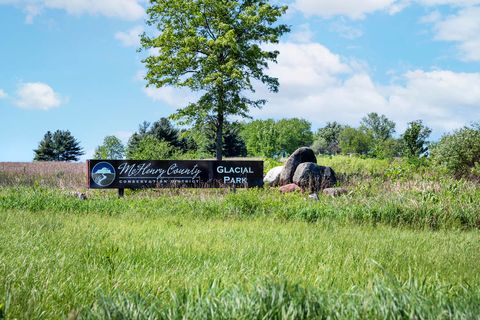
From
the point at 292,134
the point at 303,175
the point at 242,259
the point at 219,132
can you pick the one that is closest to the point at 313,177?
the point at 303,175

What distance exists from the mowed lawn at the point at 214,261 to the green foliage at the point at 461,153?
50.6 feet

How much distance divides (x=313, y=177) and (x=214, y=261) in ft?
52.4

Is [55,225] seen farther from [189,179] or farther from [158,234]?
[189,179]

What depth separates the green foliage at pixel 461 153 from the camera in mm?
24328

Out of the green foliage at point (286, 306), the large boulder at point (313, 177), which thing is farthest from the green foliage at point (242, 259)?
the large boulder at point (313, 177)

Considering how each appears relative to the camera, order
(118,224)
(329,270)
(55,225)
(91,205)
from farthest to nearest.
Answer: (91,205)
(118,224)
(55,225)
(329,270)

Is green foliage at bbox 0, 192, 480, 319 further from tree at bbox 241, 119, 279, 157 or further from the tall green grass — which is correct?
tree at bbox 241, 119, 279, 157

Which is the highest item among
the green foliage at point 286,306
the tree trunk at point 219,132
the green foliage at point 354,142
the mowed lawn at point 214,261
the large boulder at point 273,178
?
the green foliage at point 354,142

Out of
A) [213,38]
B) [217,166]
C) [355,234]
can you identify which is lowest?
[355,234]

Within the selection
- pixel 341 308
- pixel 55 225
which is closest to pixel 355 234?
pixel 55 225

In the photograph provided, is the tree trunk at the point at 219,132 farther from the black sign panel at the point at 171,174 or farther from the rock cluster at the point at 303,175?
the black sign panel at the point at 171,174

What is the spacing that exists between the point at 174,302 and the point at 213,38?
94.4 ft

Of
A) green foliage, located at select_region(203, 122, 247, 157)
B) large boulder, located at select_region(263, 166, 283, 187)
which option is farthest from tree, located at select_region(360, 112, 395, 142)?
large boulder, located at select_region(263, 166, 283, 187)

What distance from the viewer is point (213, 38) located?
3059 cm
